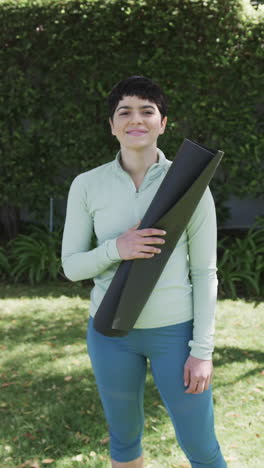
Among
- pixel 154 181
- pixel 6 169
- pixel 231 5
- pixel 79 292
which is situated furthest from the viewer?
pixel 6 169

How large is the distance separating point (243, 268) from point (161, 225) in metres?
4.76

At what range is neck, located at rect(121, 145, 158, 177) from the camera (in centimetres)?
201

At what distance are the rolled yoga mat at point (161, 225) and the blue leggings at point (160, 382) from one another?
0.13 metres

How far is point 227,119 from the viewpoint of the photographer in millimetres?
6195

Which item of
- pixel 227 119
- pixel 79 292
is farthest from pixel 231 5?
pixel 79 292

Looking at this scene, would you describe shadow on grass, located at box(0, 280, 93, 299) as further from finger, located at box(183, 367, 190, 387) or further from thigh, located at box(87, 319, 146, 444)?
finger, located at box(183, 367, 190, 387)

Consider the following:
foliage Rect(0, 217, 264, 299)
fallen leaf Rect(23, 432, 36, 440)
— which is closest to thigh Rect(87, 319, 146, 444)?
fallen leaf Rect(23, 432, 36, 440)

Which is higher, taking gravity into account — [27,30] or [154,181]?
[27,30]

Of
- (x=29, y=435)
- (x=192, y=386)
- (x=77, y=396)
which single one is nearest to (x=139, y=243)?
(x=192, y=386)

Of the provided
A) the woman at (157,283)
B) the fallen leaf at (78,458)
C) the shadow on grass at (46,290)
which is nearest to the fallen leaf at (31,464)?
the fallen leaf at (78,458)

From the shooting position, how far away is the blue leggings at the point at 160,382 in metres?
1.96

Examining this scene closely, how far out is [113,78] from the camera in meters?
6.23

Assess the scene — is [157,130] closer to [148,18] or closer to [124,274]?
[124,274]

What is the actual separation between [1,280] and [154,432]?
396cm
